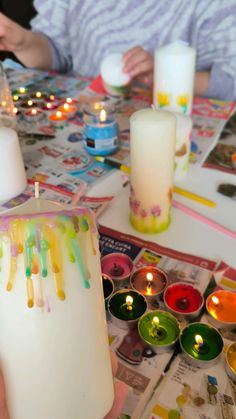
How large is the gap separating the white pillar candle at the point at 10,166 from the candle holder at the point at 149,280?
26cm

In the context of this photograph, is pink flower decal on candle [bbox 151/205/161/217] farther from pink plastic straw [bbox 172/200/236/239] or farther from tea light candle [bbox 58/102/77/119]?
tea light candle [bbox 58/102/77/119]

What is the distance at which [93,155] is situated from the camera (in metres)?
0.80

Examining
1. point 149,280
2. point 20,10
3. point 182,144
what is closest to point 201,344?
point 149,280

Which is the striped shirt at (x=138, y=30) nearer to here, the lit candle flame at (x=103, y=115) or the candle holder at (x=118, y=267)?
the lit candle flame at (x=103, y=115)

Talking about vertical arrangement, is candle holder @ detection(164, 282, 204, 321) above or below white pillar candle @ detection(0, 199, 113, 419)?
below

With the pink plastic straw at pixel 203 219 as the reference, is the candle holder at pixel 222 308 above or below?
below

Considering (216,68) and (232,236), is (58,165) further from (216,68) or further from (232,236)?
(216,68)

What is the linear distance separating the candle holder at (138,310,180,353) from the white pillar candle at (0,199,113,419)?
0.13 metres

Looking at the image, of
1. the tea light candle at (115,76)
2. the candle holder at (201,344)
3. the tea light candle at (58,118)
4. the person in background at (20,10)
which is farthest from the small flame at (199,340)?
the person in background at (20,10)

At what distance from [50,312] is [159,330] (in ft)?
0.70

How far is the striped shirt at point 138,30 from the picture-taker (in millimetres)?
1028

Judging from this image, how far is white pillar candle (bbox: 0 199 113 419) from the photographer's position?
0.28m

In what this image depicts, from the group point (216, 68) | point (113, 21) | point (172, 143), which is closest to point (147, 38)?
point (113, 21)

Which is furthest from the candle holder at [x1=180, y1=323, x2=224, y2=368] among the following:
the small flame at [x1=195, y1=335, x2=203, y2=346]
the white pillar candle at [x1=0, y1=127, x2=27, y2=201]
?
the white pillar candle at [x1=0, y1=127, x2=27, y2=201]
